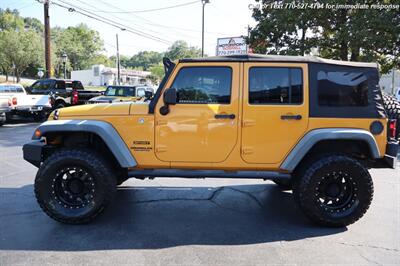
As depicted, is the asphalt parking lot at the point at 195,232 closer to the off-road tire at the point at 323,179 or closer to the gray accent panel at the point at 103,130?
the off-road tire at the point at 323,179

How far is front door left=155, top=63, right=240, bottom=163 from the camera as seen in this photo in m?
4.25

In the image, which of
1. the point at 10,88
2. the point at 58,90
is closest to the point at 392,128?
the point at 10,88

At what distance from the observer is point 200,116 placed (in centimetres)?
424

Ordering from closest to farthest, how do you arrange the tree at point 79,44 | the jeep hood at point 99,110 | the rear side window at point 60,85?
the jeep hood at point 99,110
the rear side window at point 60,85
the tree at point 79,44

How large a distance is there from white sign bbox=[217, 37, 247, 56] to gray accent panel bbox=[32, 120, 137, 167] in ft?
35.5

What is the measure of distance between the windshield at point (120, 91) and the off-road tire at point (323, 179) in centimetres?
1151

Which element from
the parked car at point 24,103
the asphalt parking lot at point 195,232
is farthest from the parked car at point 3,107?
the asphalt parking lot at point 195,232

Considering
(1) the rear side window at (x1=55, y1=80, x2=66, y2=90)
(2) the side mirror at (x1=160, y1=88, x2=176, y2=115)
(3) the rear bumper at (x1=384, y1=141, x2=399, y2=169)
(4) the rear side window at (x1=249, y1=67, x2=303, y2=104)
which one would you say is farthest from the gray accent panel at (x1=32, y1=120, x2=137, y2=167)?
(1) the rear side window at (x1=55, y1=80, x2=66, y2=90)

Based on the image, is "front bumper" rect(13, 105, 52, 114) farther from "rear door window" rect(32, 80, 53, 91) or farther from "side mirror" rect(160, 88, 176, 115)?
"side mirror" rect(160, 88, 176, 115)

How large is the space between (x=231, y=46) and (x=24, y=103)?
8368 mm

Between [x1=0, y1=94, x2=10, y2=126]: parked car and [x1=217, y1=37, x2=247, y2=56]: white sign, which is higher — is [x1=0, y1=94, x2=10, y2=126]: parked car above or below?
below

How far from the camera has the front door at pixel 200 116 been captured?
425 cm

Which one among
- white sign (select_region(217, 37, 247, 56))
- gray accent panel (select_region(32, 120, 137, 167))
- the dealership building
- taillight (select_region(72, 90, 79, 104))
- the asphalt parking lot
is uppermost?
the dealership building

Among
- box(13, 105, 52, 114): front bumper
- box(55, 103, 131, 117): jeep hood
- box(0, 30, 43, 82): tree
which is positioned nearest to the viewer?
box(55, 103, 131, 117): jeep hood
